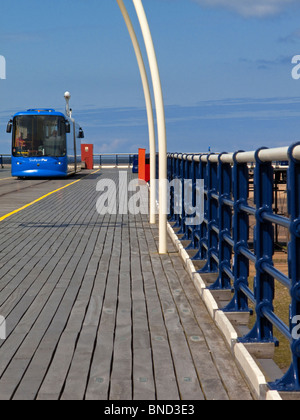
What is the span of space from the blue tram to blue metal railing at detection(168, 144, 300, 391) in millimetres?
23875

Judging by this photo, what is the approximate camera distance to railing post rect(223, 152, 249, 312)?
5.73 m

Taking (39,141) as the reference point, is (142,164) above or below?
below

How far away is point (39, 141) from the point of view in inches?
1283

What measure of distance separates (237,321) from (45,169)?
2826cm

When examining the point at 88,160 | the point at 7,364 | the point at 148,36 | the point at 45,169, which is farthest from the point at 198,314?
the point at 88,160

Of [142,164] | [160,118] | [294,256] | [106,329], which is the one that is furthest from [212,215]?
[142,164]

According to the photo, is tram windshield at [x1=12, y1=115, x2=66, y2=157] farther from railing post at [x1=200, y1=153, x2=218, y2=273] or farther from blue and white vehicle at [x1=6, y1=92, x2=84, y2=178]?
railing post at [x1=200, y1=153, x2=218, y2=273]

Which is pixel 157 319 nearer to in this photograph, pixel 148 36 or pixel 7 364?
pixel 7 364

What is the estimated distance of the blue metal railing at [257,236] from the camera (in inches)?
149

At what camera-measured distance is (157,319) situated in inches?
236

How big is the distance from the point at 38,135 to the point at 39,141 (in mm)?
286

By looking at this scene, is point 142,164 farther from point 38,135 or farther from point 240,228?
point 240,228

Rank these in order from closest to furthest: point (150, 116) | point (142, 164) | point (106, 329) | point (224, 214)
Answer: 1. point (106, 329)
2. point (224, 214)
3. point (150, 116)
4. point (142, 164)

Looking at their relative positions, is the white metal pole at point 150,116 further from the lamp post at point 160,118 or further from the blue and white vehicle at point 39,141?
the blue and white vehicle at point 39,141
